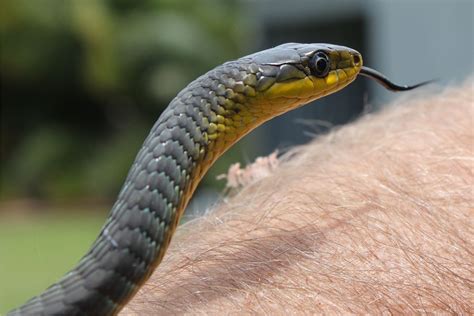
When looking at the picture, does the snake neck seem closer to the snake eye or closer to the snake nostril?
the snake eye

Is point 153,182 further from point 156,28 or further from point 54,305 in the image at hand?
point 156,28

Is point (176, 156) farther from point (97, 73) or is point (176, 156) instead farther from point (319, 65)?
point (97, 73)

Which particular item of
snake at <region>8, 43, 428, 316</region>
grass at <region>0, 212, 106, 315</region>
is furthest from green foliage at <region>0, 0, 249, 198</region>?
snake at <region>8, 43, 428, 316</region>

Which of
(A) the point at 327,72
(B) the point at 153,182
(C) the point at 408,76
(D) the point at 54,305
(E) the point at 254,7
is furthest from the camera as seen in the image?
(E) the point at 254,7

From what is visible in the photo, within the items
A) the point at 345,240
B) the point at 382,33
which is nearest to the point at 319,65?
the point at 345,240

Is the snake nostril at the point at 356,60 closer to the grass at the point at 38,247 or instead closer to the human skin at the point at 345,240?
the human skin at the point at 345,240

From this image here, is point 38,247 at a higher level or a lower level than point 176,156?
lower

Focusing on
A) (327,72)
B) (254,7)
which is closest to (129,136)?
(254,7)
